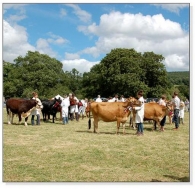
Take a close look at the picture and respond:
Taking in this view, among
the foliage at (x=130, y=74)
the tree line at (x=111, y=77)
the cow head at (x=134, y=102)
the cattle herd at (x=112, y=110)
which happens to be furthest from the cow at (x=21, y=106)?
A: the foliage at (x=130, y=74)

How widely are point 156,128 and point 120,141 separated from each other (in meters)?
4.76

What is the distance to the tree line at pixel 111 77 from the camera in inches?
1791

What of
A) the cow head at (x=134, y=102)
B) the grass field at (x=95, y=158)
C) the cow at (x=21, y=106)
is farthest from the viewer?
the cow at (x=21, y=106)

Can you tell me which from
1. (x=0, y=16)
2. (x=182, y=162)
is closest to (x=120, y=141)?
(x=182, y=162)

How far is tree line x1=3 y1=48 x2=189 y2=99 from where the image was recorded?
4550 cm

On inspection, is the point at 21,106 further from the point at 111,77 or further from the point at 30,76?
the point at 30,76

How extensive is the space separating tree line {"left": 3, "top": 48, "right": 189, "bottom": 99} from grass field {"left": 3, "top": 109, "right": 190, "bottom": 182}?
→ 33.4 m

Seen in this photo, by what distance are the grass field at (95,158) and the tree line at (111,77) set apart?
3339 centimetres

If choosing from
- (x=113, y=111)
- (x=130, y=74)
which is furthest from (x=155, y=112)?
(x=130, y=74)

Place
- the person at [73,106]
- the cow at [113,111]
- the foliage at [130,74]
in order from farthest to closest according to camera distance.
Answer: the foliage at [130,74], the person at [73,106], the cow at [113,111]

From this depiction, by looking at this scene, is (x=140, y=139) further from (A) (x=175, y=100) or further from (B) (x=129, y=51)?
(B) (x=129, y=51)

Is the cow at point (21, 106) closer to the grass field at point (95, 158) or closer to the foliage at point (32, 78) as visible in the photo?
the grass field at point (95, 158)

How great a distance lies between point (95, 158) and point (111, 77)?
126 feet

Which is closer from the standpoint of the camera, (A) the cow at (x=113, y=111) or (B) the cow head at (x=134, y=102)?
(B) the cow head at (x=134, y=102)
